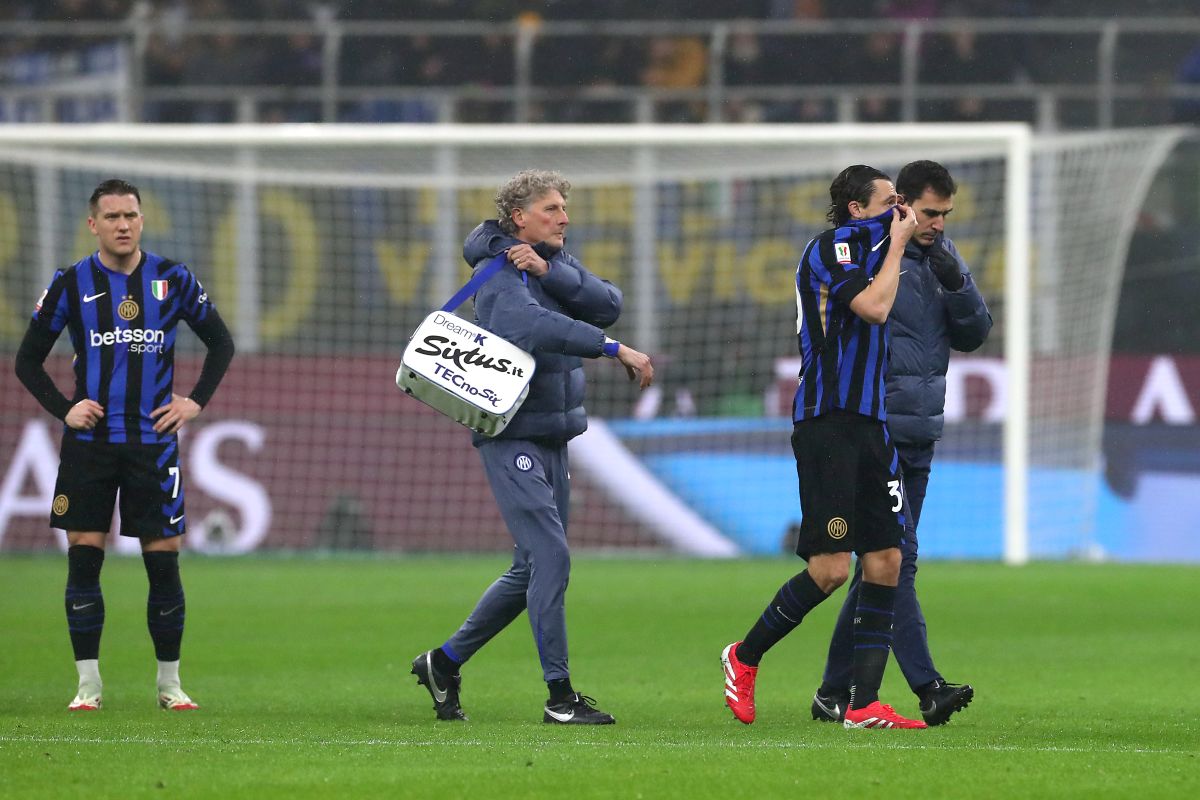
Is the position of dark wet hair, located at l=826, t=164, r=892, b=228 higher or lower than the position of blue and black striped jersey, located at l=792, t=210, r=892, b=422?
higher

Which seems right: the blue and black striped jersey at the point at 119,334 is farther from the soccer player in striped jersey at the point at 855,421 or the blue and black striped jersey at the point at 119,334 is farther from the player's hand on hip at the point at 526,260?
the soccer player in striped jersey at the point at 855,421

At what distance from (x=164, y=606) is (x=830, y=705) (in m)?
2.58

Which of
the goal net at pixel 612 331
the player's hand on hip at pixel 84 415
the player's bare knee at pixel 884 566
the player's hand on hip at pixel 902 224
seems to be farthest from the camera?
the goal net at pixel 612 331

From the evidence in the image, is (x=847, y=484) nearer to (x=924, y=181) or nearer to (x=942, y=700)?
(x=942, y=700)

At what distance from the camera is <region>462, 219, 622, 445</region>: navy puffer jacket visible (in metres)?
6.66

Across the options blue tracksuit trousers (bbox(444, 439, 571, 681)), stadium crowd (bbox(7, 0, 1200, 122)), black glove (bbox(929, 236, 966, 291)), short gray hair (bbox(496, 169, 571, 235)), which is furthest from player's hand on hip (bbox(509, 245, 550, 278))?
stadium crowd (bbox(7, 0, 1200, 122))

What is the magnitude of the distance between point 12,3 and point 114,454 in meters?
16.0

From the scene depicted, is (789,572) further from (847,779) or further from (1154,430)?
(847,779)

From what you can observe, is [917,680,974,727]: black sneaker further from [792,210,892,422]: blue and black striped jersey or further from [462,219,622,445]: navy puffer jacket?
[462,219,622,445]: navy puffer jacket

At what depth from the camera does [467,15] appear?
866 inches

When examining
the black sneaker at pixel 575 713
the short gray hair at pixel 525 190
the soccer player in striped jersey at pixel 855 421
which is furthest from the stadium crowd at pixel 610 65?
the black sneaker at pixel 575 713

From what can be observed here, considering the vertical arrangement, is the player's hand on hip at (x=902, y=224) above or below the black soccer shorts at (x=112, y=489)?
above

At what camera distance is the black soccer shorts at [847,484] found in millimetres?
6297

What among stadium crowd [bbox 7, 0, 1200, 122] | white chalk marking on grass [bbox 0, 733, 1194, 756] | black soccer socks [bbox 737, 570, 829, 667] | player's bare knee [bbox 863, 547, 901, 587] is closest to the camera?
white chalk marking on grass [bbox 0, 733, 1194, 756]
